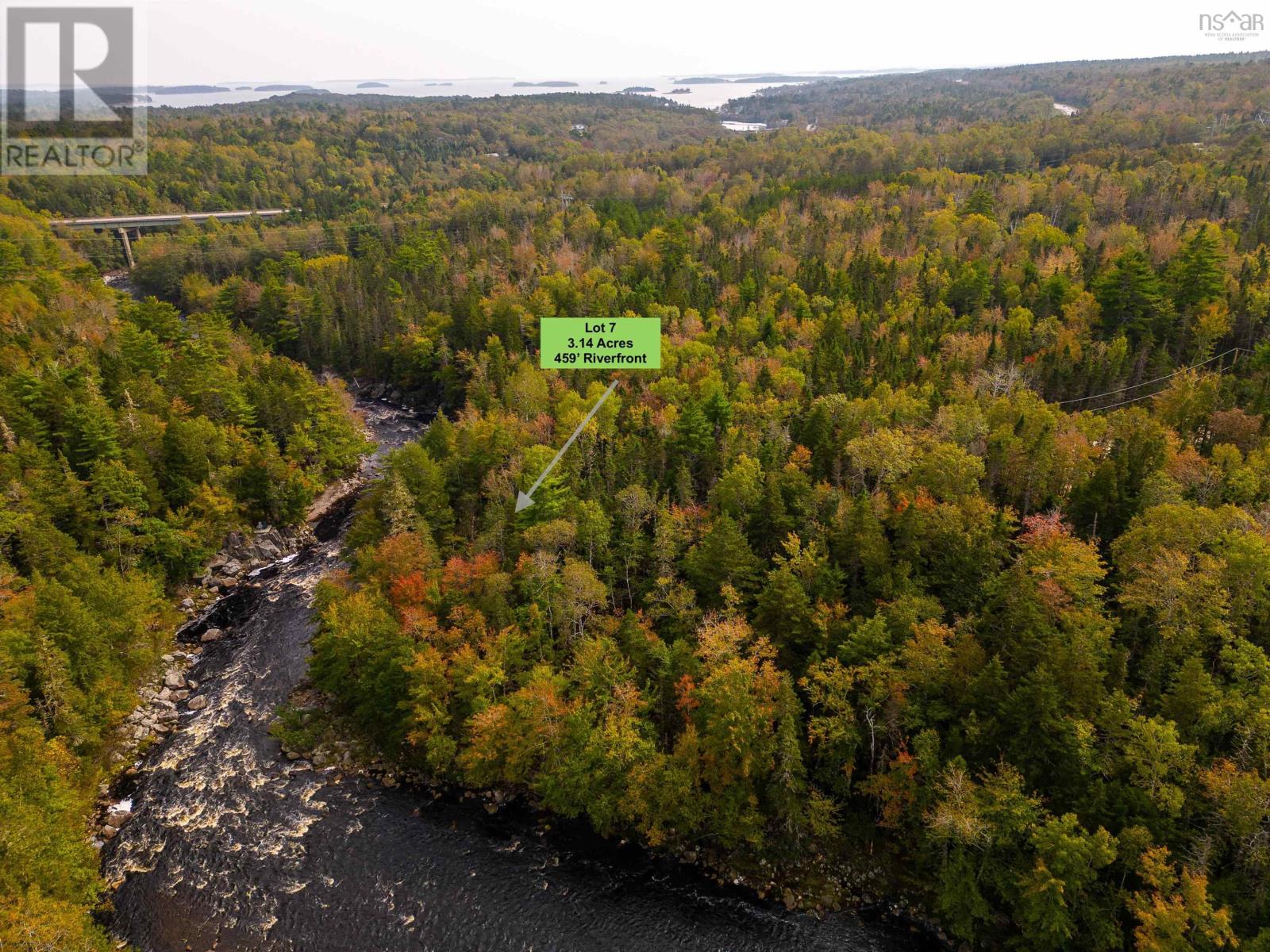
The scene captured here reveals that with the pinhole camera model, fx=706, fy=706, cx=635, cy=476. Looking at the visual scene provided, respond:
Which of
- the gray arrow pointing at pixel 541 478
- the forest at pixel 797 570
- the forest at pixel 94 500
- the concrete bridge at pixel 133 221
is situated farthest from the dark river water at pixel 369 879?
the concrete bridge at pixel 133 221

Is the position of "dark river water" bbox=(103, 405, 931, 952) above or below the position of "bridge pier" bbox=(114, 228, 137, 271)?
below

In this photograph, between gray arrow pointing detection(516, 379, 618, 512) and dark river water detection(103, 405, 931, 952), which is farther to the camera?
gray arrow pointing detection(516, 379, 618, 512)

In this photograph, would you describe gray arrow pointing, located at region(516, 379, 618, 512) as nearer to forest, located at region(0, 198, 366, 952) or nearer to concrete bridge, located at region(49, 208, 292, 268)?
forest, located at region(0, 198, 366, 952)

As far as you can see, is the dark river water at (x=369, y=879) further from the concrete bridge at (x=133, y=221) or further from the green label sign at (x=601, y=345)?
the concrete bridge at (x=133, y=221)

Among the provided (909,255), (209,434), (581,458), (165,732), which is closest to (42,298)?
(209,434)

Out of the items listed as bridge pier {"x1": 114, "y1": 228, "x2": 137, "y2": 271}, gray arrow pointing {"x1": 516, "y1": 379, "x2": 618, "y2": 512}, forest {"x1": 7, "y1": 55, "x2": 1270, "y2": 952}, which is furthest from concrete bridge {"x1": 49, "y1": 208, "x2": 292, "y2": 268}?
gray arrow pointing {"x1": 516, "y1": 379, "x2": 618, "y2": 512}
